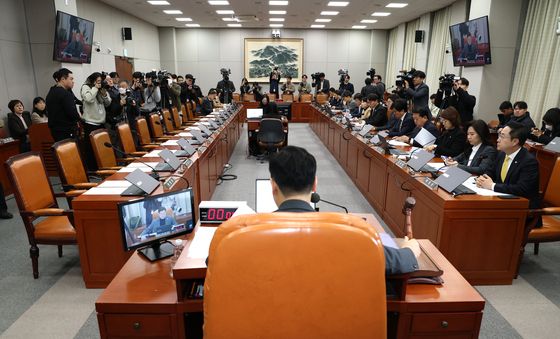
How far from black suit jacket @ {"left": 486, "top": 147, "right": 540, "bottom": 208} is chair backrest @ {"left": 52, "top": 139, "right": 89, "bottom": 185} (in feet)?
10.3

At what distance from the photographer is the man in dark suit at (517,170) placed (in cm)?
245

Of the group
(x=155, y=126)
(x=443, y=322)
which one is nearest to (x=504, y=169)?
(x=443, y=322)

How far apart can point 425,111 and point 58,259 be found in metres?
3.93

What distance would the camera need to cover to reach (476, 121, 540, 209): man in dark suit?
2.45 metres

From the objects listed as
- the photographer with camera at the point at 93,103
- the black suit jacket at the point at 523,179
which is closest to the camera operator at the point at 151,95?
the photographer with camera at the point at 93,103

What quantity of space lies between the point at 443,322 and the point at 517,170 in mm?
1668

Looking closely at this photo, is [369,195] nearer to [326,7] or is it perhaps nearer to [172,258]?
[172,258]

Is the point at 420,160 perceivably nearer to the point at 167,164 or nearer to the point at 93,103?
the point at 167,164

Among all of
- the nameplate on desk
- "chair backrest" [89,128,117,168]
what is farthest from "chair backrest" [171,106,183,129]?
the nameplate on desk

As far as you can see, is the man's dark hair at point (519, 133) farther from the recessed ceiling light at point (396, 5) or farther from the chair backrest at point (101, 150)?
the recessed ceiling light at point (396, 5)

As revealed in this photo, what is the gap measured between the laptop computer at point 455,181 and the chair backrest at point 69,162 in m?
2.76

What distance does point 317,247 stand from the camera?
788mm

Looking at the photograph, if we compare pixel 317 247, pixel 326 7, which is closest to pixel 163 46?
pixel 326 7

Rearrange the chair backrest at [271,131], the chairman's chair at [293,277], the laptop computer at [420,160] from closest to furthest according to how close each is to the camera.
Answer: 1. the chairman's chair at [293,277]
2. the laptop computer at [420,160]
3. the chair backrest at [271,131]
